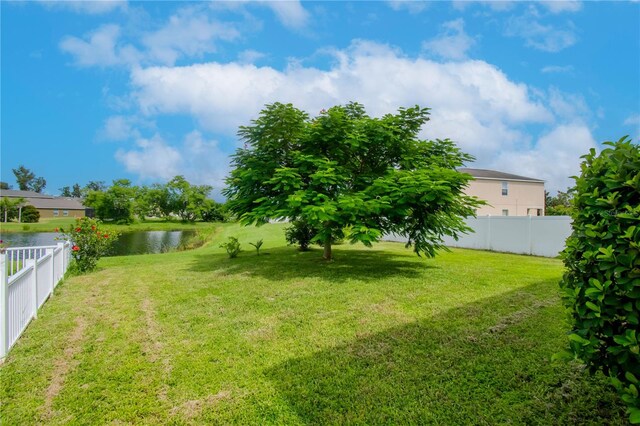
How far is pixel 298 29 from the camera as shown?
351 inches

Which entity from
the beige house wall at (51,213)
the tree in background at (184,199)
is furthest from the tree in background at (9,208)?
the tree in background at (184,199)

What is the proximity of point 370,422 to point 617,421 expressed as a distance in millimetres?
1759

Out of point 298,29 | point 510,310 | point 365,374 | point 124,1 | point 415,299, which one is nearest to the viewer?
point 365,374

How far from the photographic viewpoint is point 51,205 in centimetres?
5938

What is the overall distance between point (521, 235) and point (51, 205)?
234ft

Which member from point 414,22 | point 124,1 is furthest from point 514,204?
point 124,1

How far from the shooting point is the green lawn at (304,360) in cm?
273

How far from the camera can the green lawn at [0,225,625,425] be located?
273 centimetres

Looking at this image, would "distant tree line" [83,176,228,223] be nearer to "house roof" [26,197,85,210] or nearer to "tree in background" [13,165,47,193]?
"house roof" [26,197,85,210]

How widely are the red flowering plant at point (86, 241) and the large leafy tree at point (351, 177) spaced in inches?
142

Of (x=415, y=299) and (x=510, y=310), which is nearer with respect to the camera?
(x=510, y=310)

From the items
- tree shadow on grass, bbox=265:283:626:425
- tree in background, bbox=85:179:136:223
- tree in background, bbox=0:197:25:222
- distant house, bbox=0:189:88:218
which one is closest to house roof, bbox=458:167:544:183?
tree shadow on grass, bbox=265:283:626:425

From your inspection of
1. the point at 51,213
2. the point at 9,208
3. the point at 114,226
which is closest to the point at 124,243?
the point at 114,226

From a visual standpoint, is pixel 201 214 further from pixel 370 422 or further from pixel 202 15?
pixel 370 422
